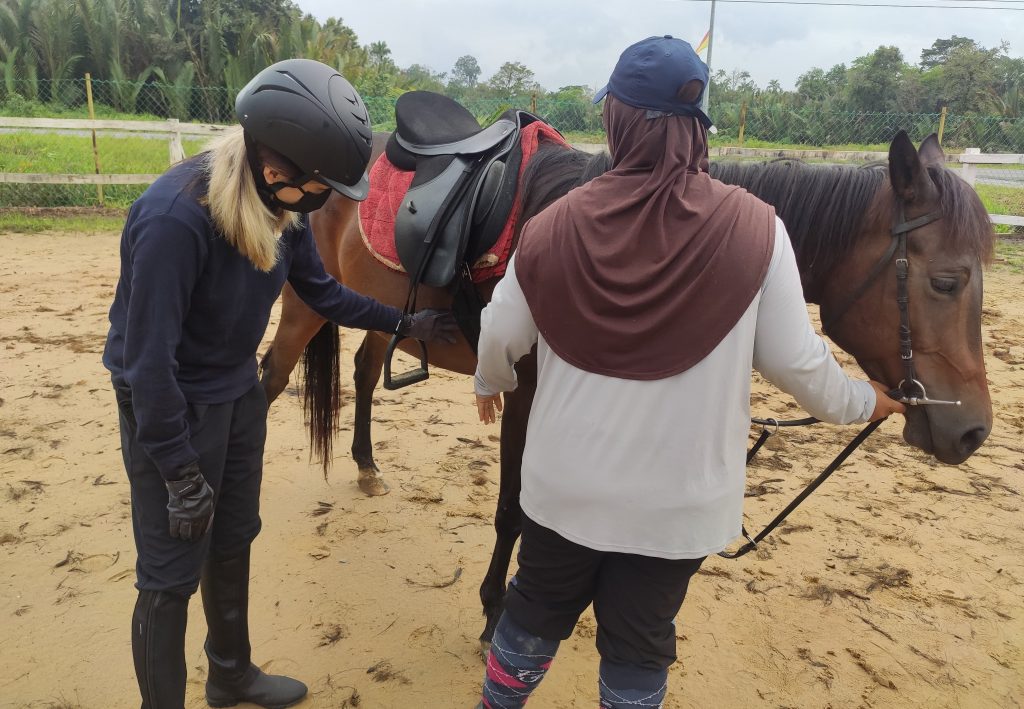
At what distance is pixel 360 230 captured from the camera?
9.25 feet

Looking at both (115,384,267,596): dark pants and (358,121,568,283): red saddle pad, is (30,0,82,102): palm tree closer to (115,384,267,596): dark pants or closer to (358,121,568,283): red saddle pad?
(358,121,568,283): red saddle pad

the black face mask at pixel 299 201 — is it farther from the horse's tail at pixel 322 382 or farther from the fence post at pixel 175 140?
the fence post at pixel 175 140

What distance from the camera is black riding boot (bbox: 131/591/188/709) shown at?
171cm

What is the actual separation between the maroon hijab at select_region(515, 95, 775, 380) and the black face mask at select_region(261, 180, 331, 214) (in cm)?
61

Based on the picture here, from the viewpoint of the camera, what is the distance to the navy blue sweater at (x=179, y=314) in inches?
57.7

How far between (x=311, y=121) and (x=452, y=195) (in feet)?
2.77

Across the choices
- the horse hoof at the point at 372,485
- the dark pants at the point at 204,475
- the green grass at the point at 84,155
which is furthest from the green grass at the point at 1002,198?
the green grass at the point at 84,155

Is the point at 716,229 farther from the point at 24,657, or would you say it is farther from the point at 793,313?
the point at 24,657

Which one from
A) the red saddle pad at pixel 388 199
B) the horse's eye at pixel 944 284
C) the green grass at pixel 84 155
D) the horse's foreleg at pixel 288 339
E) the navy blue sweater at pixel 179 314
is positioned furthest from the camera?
the green grass at pixel 84 155

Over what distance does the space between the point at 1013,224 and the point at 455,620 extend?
10.4m

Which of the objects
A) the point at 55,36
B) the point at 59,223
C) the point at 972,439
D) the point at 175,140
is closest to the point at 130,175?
the point at 175,140

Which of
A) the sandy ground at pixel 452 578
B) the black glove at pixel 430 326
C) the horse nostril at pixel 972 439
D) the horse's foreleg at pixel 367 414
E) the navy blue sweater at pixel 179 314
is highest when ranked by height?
the navy blue sweater at pixel 179 314

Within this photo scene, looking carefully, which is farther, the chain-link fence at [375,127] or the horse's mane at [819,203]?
the chain-link fence at [375,127]

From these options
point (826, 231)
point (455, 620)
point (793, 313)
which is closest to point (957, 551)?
point (826, 231)
